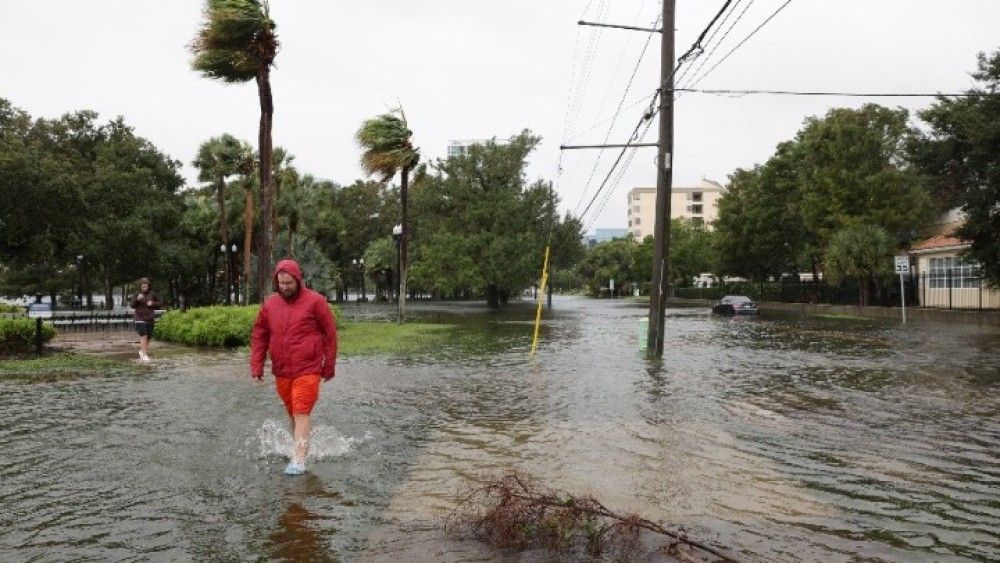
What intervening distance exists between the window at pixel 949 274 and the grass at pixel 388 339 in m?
25.1

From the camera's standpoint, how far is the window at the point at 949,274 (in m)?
35.0

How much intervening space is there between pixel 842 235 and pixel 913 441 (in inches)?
1265

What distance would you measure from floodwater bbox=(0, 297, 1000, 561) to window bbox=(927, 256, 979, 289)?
25.2 meters

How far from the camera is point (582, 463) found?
6469mm

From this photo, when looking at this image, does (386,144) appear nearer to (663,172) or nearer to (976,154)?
(663,172)

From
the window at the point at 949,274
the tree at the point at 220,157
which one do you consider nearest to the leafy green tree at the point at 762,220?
Result: the window at the point at 949,274

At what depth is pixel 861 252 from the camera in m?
35.9

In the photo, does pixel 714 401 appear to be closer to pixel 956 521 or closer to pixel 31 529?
pixel 956 521

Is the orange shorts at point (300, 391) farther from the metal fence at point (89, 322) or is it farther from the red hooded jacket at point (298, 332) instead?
the metal fence at point (89, 322)

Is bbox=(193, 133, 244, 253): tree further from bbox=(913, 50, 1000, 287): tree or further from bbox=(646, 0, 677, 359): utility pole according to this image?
bbox=(913, 50, 1000, 287): tree

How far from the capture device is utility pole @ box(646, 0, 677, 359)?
1634 centimetres

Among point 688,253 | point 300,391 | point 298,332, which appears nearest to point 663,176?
point 298,332

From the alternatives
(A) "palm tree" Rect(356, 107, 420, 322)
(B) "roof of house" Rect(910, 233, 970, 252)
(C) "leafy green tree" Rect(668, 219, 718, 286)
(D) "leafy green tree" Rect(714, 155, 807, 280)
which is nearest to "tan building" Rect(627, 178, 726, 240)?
(C) "leafy green tree" Rect(668, 219, 718, 286)

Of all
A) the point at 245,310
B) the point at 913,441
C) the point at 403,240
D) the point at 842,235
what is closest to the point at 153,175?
the point at 403,240
